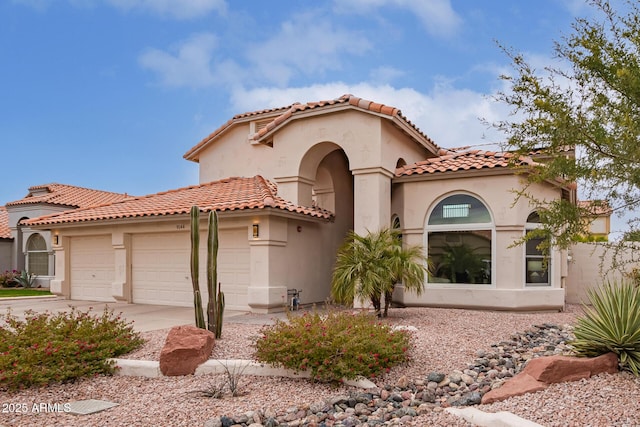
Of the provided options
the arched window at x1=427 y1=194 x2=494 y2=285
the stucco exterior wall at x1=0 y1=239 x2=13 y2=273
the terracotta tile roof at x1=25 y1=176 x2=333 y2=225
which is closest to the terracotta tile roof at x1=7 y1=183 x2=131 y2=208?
the stucco exterior wall at x1=0 y1=239 x2=13 y2=273

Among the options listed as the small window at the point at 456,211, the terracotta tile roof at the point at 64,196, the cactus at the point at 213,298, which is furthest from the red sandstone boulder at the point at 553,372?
the terracotta tile roof at the point at 64,196

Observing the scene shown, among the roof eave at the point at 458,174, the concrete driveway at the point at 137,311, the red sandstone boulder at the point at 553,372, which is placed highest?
the roof eave at the point at 458,174

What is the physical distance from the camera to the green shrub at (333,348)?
7.25 meters

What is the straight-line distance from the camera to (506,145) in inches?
321

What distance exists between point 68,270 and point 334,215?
10.6 m

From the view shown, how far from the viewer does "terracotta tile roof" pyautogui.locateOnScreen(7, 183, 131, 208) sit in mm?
28203

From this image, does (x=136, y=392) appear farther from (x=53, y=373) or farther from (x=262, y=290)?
(x=262, y=290)

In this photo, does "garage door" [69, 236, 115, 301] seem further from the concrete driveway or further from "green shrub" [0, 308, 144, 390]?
"green shrub" [0, 308, 144, 390]

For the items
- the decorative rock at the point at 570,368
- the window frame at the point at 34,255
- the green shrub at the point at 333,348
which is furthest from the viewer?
the window frame at the point at 34,255

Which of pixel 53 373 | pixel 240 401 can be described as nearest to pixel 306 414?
pixel 240 401

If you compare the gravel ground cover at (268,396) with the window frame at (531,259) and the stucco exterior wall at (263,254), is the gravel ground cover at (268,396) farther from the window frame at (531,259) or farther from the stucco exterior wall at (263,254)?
the window frame at (531,259)

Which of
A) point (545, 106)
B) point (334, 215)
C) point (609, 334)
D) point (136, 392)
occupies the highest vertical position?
point (545, 106)

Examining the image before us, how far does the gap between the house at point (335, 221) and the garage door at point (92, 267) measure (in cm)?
11

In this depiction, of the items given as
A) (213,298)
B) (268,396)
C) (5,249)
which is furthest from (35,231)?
(268,396)
